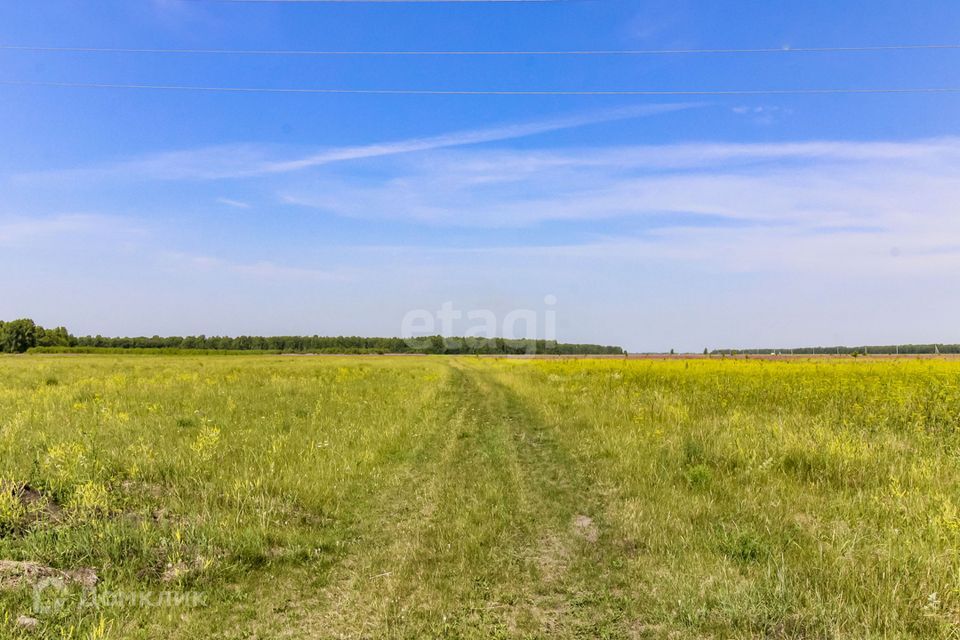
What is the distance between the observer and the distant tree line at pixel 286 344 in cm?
11569

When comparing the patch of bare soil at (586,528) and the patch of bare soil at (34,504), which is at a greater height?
the patch of bare soil at (34,504)

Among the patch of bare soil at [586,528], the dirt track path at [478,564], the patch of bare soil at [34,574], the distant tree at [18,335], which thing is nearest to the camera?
the dirt track path at [478,564]

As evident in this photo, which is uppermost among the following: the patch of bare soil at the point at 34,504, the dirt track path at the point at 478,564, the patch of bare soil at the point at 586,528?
the patch of bare soil at the point at 34,504

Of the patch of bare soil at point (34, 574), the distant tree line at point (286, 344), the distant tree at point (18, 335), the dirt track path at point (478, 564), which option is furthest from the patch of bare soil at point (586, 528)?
the distant tree at point (18, 335)

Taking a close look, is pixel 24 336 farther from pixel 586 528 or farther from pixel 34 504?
pixel 586 528

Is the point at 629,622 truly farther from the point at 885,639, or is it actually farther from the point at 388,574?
the point at 388,574

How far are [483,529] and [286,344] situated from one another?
557 ft

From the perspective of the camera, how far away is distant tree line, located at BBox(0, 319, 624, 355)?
11569 centimetres

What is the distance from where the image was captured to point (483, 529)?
19.1 feet

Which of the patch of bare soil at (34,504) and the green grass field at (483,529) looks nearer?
the green grass field at (483,529)

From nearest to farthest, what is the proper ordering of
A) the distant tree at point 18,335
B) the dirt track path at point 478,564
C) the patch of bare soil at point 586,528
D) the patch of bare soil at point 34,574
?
1. the dirt track path at point 478,564
2. the patch of bare soil at point 34,574
3. the patch of bare soil at point 586,528
4. the distant tree at point 18,335

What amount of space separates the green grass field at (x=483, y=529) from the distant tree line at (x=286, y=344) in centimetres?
12699

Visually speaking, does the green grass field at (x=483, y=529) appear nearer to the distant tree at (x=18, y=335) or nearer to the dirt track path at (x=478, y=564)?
the dirt track path at (x=478, y=564)

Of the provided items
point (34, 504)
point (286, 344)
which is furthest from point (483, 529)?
point (286, 344)
